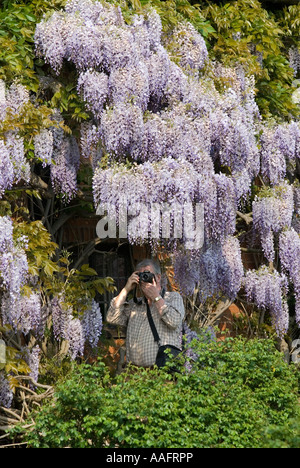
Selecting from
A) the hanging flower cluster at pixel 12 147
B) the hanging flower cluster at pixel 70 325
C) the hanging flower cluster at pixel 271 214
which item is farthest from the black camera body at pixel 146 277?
the hanging flower cluster at pixel 271 214

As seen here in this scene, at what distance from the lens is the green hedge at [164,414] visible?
4117 mm

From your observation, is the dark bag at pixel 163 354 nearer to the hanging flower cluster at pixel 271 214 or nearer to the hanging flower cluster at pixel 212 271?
the hanging flower cluster at pixel 212 271

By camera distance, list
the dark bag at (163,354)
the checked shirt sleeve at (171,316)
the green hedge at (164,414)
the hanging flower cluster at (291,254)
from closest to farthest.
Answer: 1. the green hedge at (164,414)
2. the dark bag at (163,354)
3. the checked shirt sleeve at (171,316)
4. the hanging flower cluster at (291,254)

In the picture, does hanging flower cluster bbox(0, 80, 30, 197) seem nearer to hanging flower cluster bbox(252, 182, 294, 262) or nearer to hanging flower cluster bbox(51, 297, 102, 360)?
hanging flower cluster bbox(51, 297, 102, 360)

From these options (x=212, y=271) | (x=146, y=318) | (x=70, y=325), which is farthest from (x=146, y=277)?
(x=212, y=271)

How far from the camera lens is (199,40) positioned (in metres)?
6.72

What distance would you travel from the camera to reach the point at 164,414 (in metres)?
4.16

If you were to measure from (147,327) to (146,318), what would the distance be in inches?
3.3

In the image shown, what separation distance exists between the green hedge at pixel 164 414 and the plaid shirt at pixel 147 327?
431mm

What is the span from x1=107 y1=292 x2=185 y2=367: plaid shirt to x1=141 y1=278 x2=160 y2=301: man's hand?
0.10 metres

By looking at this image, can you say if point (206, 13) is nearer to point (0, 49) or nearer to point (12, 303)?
point (0, 49)

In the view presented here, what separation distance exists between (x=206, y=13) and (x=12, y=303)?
3623 mm

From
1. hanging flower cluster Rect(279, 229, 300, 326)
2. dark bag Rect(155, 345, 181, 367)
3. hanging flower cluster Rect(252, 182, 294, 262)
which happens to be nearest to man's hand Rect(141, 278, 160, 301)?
dark bag Rect(155, 345, 181, 367)

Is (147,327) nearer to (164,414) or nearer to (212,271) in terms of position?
(164,414)
